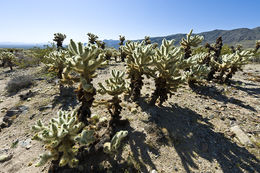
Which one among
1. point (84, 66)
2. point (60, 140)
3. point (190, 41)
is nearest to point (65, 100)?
point (84, 66)

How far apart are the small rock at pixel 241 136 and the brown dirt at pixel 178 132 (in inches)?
5.4

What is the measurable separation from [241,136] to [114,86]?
14.6 ft

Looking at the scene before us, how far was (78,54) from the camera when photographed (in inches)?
142

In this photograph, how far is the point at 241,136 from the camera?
13.3ft

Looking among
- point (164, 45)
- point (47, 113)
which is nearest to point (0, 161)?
point (47, 113)

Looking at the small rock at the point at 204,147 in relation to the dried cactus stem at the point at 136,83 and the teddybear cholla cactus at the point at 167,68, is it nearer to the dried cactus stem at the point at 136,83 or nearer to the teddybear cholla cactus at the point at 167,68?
the teddybear cholla cactus at the point at 167,68

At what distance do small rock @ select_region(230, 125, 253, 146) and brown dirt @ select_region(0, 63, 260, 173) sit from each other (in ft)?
0.45

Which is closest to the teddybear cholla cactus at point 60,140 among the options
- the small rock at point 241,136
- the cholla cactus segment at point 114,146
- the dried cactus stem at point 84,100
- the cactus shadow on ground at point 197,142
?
the cholla cactus segment at point 114,146

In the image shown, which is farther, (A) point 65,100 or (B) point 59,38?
(B) point 59,38

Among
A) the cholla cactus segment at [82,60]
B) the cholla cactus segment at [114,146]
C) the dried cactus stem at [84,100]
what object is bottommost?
the cholla cactus segment at [114,146]

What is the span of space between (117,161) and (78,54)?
3161 millimetres

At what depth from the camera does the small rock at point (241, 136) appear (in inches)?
153

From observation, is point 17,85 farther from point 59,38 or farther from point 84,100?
point 84,100

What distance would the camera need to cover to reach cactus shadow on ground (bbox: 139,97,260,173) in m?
3.29
